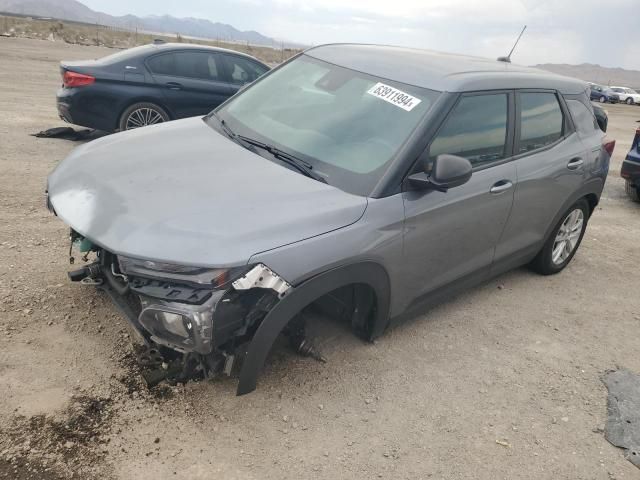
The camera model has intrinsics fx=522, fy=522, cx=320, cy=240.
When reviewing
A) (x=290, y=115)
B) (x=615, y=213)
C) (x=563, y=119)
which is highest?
(x=563, y=119)

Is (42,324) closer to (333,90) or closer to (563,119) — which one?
(333,90)

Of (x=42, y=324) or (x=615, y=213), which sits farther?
(x=615, y=213)

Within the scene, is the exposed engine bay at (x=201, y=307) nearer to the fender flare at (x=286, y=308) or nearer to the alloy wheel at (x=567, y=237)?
the fender flare at (x=286, y=308)

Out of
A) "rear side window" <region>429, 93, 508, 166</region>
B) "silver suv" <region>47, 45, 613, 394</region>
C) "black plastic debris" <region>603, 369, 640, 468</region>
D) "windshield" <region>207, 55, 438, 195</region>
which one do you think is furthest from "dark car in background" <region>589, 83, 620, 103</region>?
"windshield" <region>207, 55, 438, 195</region>

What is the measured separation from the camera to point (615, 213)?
283 inches

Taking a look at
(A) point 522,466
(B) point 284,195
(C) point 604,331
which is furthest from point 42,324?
(C) point 604,331

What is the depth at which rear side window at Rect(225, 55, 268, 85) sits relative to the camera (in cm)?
834

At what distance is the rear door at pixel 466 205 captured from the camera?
316 centimetres

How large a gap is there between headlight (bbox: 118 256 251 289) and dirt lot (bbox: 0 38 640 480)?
2.62ft

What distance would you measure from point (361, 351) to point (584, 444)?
1372mm

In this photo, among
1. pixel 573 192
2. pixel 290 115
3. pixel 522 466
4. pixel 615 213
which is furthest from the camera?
pixel 615 213

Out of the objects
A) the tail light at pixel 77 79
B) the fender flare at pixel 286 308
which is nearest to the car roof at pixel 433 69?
the fender flare at pixel 286 308

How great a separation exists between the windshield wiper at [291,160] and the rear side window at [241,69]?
542cm

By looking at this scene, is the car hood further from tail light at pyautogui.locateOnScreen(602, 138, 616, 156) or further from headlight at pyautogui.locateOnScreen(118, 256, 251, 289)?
tail light at pyautogui.locateOnScreen(602, 138, 616, 156)
